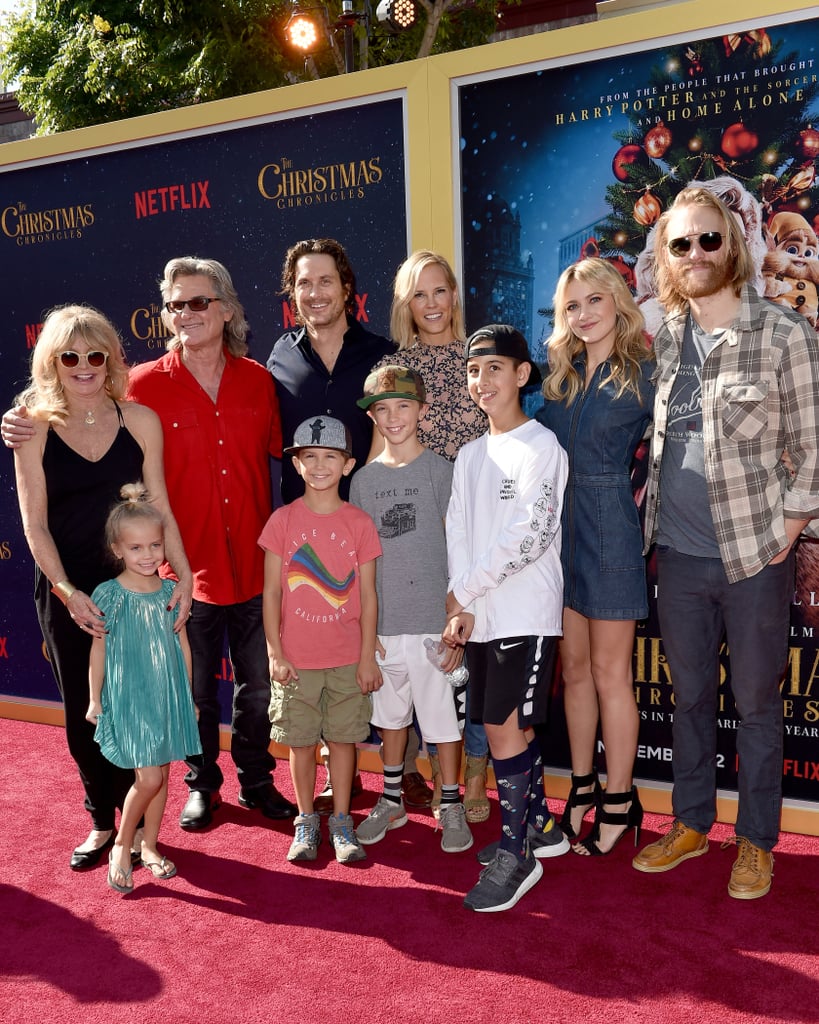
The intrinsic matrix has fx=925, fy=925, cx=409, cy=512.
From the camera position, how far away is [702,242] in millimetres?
3004

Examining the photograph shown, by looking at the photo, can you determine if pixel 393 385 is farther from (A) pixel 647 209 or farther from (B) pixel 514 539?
(A) pixel 647 209

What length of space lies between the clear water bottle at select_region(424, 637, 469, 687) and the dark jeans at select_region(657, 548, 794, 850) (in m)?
0.73

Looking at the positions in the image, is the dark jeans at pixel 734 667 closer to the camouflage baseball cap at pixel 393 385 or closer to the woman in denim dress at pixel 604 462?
the woman in denim dress at pixel 604 462

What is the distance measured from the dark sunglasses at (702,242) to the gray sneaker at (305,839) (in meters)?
2.46

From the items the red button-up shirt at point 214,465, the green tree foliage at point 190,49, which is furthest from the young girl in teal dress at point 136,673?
the green tree foliage at point 190,49

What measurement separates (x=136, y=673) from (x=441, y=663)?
110 centimetres

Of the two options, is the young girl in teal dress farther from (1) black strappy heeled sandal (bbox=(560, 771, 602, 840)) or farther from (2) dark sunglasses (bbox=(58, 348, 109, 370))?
(1) black strappy heeled sandal (bbox=(560, 771, 602, 840))

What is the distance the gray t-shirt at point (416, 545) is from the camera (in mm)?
3459

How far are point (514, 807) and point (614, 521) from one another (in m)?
1.04

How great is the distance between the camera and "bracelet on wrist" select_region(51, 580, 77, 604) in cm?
329

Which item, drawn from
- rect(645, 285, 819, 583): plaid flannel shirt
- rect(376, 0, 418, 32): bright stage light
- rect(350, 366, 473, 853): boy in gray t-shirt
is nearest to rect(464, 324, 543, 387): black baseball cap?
rect(350, 366, 473, 853): boy in gray t-shirt

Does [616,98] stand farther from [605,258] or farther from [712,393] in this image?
[712,393]

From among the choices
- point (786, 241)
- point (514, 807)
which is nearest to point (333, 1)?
point (786, 241)

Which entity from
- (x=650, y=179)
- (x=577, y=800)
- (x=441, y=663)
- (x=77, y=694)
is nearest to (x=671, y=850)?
(x=577, y=800)
